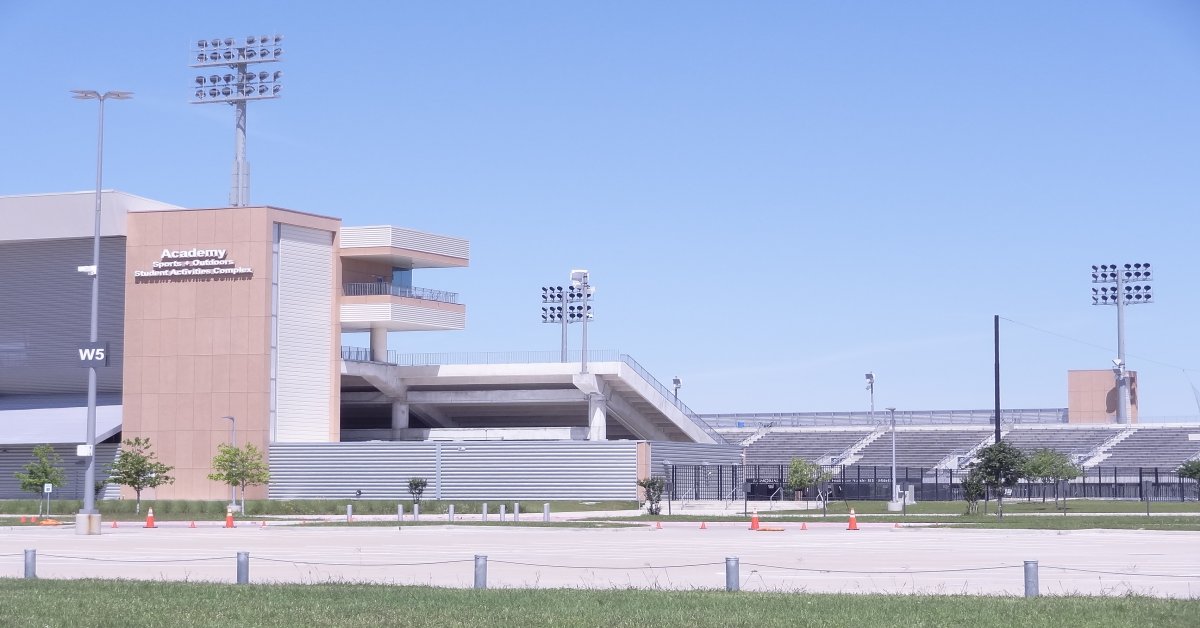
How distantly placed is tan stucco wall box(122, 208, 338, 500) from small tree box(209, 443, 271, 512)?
2.64m

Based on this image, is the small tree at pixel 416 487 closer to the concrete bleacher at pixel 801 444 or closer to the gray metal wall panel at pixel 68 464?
the gray metal wall panel at pixel 68 464

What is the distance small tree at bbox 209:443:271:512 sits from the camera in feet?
228

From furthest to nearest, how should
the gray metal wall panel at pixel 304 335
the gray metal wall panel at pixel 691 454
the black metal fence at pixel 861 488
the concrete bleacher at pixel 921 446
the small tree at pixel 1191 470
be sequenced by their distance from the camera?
the concrete bleacher at pixel 921 446, the black metal fence at pixel 861 488, the gray metal wall panel at pixel 691 454, the gray metal wall panel at pixel 304 335, the small tree at pixel 1191 470

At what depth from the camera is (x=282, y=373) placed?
75.1 meters

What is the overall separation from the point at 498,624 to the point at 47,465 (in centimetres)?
5488

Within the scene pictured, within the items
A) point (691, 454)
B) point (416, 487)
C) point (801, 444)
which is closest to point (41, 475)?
point (416, 487)

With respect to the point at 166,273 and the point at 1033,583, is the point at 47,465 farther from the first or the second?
the point at 1033,583

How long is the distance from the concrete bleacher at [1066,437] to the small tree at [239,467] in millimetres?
53545

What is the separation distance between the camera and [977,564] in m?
27.2

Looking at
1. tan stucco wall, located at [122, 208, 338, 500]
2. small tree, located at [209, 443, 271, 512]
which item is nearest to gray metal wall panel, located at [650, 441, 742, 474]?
small tree, located at [209, 443, 271, 512]

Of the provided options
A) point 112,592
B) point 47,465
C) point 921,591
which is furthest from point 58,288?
point 921,591

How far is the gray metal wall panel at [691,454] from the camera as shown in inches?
3035

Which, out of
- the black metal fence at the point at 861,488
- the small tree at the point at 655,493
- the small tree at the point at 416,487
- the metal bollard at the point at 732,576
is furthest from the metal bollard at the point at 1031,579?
the black metal fence at the point at 861,488

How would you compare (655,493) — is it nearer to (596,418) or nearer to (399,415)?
(596,418)
